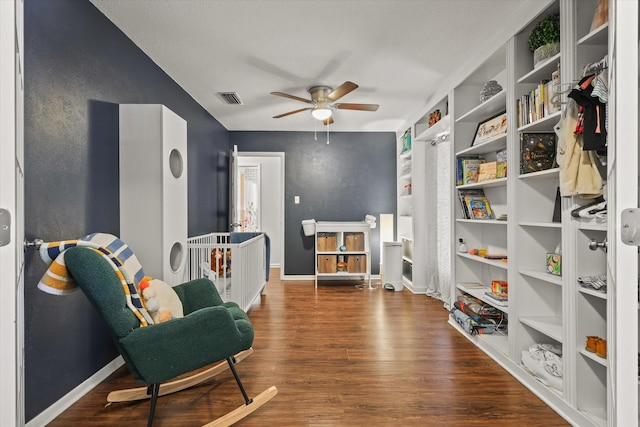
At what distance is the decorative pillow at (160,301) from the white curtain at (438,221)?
278cm

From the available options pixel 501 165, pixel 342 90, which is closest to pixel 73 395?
pixel 342 90

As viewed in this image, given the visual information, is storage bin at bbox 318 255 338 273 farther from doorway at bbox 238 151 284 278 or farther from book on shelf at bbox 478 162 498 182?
book on shelf at bbox 478 162 498 182

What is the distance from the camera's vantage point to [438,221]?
411cm

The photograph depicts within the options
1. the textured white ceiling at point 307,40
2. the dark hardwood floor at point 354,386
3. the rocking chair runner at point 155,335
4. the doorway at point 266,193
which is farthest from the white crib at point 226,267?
the doorway at point 266,193

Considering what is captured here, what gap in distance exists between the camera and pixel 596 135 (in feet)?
4.98

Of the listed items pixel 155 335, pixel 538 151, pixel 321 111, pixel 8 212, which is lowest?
pixel 155 335

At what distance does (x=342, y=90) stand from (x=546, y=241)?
79.0 inches

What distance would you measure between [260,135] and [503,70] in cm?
352

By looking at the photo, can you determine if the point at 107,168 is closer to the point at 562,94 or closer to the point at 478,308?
the point at 562,94

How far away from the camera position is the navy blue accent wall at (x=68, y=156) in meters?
1.69

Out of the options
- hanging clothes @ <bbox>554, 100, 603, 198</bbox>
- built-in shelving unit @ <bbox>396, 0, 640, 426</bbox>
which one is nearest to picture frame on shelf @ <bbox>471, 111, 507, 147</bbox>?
built-in shelving unit @ <bbox>396, 0, 640, 426</bbox>

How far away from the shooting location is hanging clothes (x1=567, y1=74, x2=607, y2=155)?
1502mm

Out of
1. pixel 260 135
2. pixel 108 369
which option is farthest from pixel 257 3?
pixel 260 135

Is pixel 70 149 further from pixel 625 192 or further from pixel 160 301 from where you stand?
pixel 625 192
